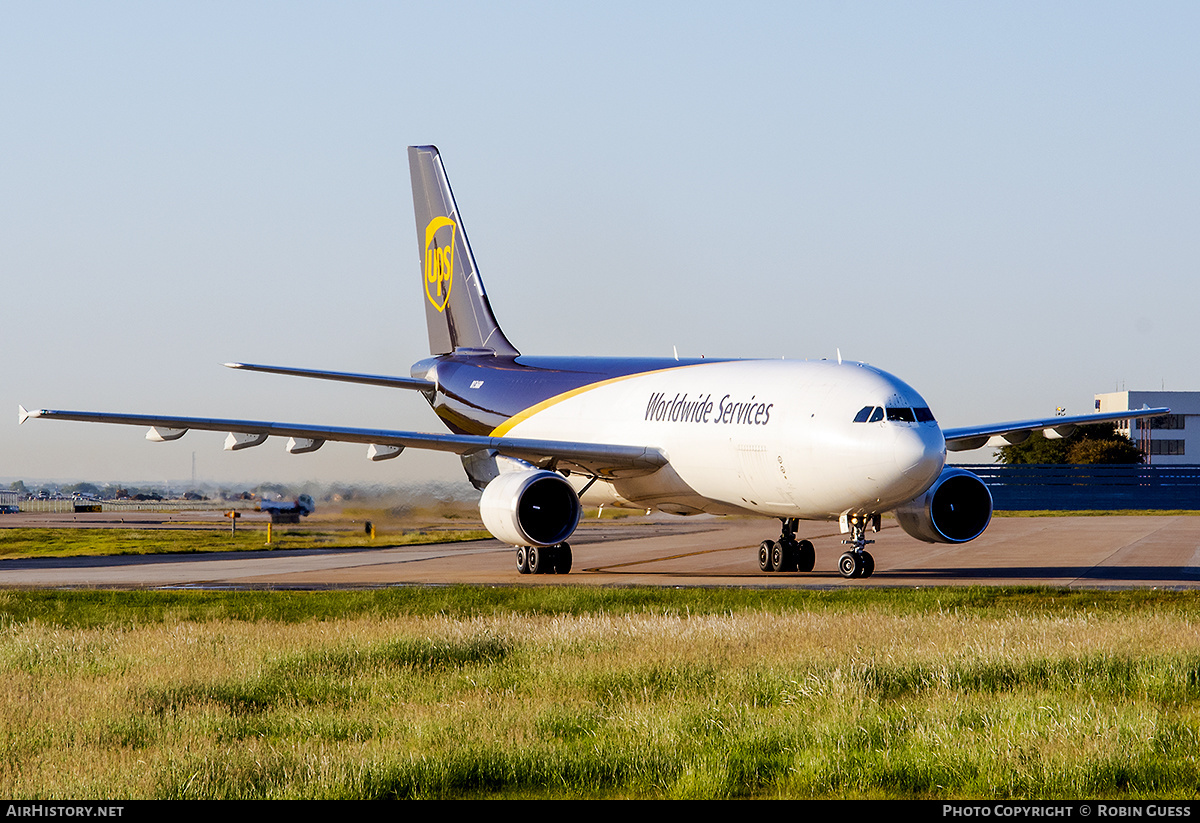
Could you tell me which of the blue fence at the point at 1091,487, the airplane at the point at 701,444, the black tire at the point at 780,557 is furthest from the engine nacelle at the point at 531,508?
the blue fence at the point at 1091,487

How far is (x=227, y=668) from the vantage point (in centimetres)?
1285

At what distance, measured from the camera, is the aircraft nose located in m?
22.1

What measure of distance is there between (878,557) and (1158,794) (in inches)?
914

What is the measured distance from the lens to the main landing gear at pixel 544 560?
87.0 ft

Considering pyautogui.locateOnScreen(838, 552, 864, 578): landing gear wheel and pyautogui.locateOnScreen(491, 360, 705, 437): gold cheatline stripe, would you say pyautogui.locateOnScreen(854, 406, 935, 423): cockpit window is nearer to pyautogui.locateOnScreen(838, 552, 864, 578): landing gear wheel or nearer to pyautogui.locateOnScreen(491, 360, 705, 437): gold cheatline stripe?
pyautogui.locateOnScreen(838, 552, 864, 578): landing gear wheel

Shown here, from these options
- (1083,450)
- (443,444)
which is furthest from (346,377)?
(1083,450)

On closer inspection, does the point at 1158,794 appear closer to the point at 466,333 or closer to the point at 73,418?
the point at 73,418

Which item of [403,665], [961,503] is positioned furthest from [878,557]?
[403,665]

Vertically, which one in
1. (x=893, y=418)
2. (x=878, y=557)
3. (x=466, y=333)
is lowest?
(x=878, y=557)

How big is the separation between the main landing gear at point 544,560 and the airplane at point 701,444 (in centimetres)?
3

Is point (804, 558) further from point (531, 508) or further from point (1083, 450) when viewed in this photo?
point (1083, 450)

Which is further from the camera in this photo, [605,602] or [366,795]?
[605,602]

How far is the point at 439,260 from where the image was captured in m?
37.3
